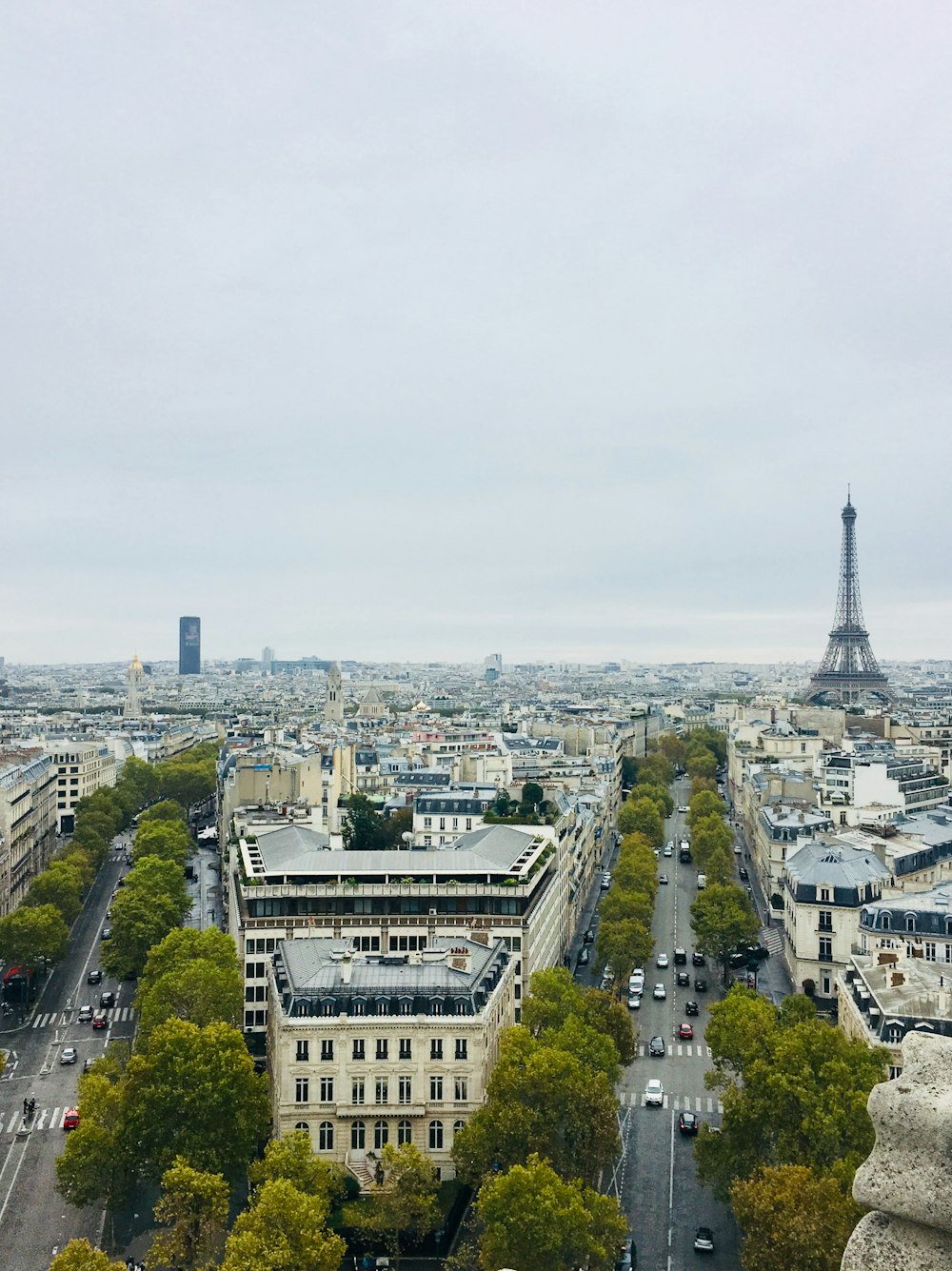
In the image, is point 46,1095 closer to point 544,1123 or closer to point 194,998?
point 194,998

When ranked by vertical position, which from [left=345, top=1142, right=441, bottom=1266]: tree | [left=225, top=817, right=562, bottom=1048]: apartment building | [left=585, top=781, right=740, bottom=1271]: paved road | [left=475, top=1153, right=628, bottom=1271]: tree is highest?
[left=225, top=817, right=562, bottom=1048]: apartment building

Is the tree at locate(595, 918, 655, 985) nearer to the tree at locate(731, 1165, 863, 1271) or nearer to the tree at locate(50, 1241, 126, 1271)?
the tree at locate(731, 1165, 863, 1271)

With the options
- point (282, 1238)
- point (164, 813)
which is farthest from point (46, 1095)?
point (164, 813)

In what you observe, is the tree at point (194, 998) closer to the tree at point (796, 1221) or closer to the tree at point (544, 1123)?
the tree at point (544, 1123)

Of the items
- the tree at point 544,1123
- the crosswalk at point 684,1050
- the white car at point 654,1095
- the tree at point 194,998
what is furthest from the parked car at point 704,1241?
the tree at point 194,998

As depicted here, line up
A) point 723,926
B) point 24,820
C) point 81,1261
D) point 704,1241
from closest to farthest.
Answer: point 81,1261 → point 704,1241 → point 723,926 → point 24,820

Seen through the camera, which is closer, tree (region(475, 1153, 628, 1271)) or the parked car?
tree (region(475, 1153, 628, 1271))

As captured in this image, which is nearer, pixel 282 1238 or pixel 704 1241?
pixel 282 1238

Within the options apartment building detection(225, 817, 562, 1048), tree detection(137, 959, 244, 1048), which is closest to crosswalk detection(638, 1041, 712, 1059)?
apartment building detection(225, 817, 562, 1048)
